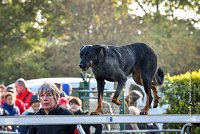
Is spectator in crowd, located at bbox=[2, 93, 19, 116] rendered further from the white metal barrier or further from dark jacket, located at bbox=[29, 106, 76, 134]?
the white metal barrier

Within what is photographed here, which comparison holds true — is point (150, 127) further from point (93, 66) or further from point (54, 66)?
point (54, 66)

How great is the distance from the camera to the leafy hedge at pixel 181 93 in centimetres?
1344

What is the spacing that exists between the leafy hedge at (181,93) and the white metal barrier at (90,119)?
18.5ft

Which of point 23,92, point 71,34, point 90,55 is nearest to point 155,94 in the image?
point 90,55

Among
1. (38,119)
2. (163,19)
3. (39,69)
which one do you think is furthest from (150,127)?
(39,69)

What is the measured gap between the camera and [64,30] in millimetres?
40656

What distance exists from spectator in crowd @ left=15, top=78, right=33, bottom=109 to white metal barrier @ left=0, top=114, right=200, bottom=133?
8696mm

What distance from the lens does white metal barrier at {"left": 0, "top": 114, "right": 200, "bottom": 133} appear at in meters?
6.94

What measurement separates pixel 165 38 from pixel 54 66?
20.5ft

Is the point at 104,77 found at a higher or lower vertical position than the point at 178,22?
lower

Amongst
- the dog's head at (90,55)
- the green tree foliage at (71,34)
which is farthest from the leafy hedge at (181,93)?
the green tree foliage at (71,34)

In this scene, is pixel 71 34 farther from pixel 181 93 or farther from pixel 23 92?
pixel 181 93

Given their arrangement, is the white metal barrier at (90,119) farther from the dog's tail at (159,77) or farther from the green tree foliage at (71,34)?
the green tree foliage at (71,34)

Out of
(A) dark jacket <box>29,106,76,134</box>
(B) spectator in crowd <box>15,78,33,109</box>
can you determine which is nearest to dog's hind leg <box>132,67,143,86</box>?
(A) dark jacket <box>29,106,76,134</box>
